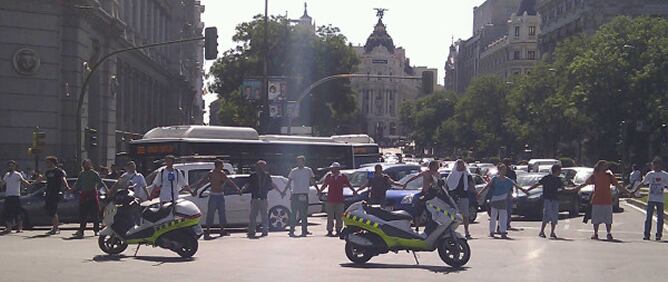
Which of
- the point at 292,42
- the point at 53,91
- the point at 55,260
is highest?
the point at 292,42

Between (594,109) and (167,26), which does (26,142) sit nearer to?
(594,109)

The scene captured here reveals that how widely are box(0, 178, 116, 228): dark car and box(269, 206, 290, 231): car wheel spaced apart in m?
4.94

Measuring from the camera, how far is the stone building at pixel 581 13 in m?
87.2

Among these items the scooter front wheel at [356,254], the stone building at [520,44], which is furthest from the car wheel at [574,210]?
the stone building at [520,44]

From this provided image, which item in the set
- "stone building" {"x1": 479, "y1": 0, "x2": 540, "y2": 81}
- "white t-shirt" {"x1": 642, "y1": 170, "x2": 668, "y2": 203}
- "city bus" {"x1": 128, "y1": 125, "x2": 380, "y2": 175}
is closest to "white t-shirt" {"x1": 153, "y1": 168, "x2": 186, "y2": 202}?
"white t-shirt" {"x1": 642, "y1": 170, "x2": 668, "y2": 203}

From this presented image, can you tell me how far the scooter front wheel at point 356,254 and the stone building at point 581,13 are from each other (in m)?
76.0

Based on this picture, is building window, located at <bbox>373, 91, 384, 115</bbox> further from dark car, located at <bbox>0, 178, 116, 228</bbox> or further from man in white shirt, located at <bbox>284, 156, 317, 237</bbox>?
man in white shirt, located at <bbox>284, 156, 317, 237</bbox>

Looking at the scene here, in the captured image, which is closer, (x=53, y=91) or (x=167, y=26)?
(x=53, y=91)

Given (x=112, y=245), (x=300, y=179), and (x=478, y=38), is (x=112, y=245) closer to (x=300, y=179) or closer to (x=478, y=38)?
(x=300, y=179)

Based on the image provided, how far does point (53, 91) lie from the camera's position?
3900 centimetres

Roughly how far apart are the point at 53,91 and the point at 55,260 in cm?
2403

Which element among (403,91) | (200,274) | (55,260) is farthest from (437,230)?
(403,91)

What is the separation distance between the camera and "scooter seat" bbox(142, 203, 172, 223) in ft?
55.4

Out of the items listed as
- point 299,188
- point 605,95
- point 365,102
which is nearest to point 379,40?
point 365,102
